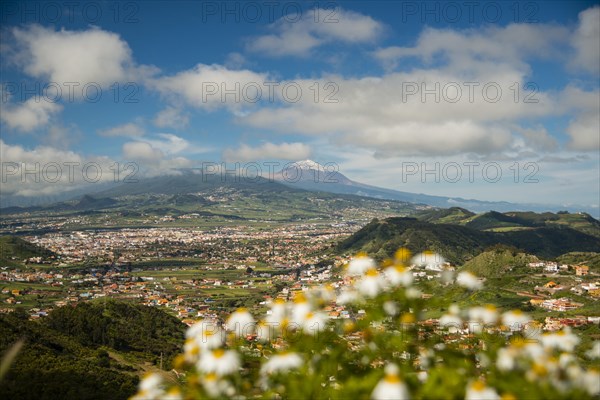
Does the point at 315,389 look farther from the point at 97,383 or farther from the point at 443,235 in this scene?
the point at 443,235

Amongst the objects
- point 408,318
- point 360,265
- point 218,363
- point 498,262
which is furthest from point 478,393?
point 498,262

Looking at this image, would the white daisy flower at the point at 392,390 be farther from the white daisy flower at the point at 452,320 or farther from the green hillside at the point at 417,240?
the green hillside at the point at 417,240

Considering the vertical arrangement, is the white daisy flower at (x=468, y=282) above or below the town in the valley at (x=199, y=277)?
above

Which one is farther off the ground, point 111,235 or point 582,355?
point 582,355

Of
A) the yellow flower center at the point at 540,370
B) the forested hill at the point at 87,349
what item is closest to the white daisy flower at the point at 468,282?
the yellow flower center at the point at 540,370

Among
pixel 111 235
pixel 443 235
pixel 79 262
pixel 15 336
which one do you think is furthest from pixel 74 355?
pixel 111 235

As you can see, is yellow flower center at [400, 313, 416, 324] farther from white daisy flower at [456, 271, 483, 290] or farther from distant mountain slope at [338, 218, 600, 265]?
distant mountain slope at [338, 218, 600, 265]

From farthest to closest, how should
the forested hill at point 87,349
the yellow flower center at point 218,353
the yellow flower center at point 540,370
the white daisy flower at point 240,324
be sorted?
the forested hill at point 87,349 < the white daisy flower at point 240,324 < the yellow flower center at point 218,353 < the yellow flower center at point 540,370
